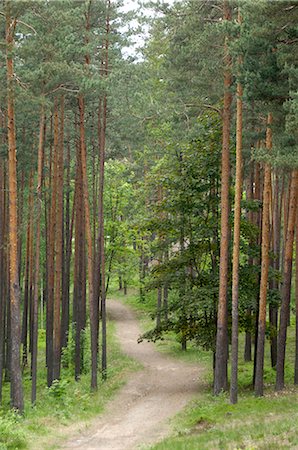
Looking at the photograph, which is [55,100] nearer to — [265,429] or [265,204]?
[265,204]

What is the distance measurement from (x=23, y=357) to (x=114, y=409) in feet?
45.2

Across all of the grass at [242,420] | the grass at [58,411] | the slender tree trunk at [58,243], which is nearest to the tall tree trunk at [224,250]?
the grass at [242,420]

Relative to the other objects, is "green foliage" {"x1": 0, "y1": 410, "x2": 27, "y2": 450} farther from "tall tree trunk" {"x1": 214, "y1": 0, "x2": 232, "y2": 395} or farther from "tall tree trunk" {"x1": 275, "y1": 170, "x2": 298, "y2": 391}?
"tall tree trunk" {"x1": 275, "y1": 170, "x2": 298, "y2": 391}

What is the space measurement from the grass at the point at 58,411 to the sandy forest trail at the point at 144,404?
17.3 inches

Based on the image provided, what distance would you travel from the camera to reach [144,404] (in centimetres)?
1942

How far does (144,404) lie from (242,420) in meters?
5.63

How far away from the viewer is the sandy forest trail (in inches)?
587

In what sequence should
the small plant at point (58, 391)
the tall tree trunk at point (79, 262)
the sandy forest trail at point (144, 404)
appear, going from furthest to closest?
the tall tree trunk at point (79, 262) < the small plant at point (58, 391) < the sandy forest trail at point (144, 404)

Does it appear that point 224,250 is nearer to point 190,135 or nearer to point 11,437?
point 190,135

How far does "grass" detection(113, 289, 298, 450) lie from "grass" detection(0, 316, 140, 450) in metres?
2.95

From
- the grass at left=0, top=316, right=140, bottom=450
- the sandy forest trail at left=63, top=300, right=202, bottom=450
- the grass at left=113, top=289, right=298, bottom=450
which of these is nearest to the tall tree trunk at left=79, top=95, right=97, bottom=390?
the grass at left=0, top=316, right=140, bottom=450

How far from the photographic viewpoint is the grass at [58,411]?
1398 cm

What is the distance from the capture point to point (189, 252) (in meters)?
20.9

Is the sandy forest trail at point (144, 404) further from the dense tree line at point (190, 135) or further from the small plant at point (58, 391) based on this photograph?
the dense tree line at point (190, 135)
